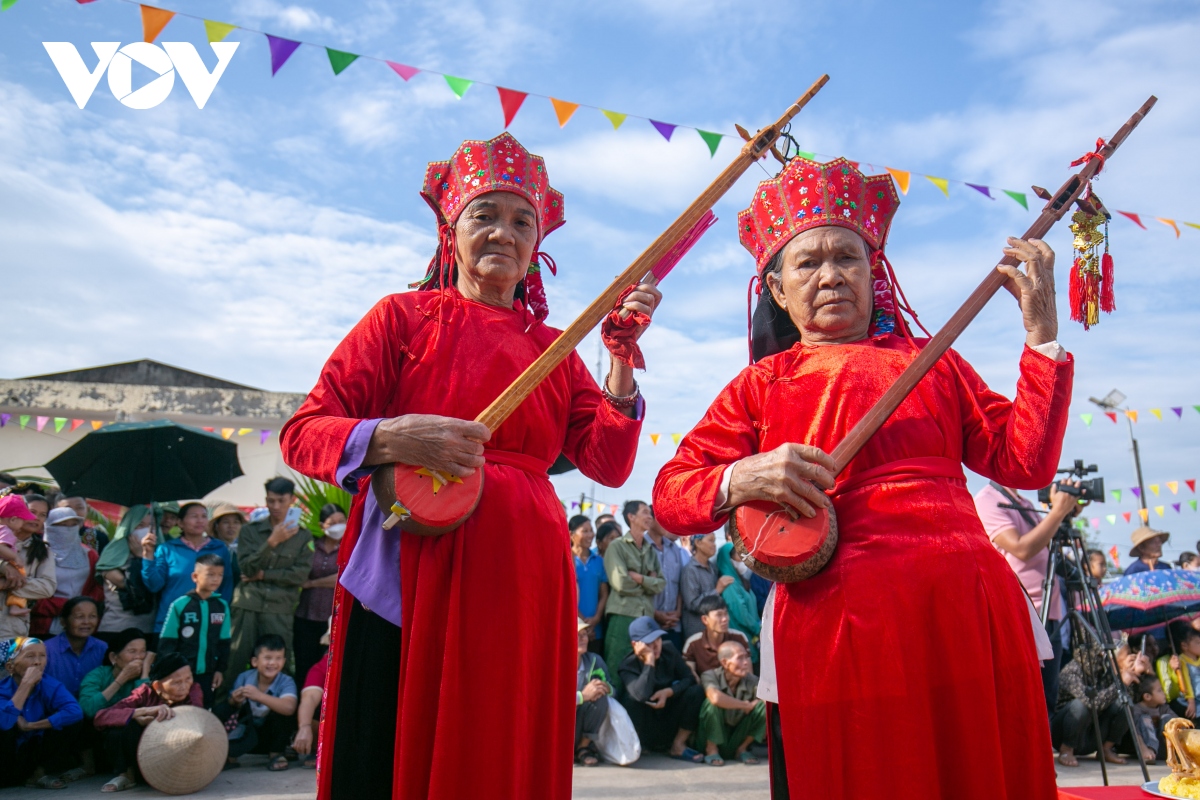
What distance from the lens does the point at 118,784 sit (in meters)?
5.26

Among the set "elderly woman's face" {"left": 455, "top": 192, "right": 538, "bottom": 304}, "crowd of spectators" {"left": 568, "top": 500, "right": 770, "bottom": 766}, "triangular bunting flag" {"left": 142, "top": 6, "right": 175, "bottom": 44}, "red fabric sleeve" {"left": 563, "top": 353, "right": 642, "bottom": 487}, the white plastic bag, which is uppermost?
"triangular bunting flag" {"left": 142, "top": 6, "right": 175, "bottom": 44}

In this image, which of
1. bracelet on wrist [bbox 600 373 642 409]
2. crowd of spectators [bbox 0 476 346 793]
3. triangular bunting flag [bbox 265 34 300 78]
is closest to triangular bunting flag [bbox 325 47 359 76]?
triangular bunting flag [bbox 265 34 300 78]

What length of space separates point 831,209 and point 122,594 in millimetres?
5633

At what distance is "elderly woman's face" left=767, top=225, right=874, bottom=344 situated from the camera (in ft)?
7.95

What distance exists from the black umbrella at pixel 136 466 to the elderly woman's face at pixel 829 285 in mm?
5951

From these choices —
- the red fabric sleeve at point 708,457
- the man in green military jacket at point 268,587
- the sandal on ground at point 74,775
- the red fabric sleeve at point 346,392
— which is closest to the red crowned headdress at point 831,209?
the red fabric sleeve at point 708,457

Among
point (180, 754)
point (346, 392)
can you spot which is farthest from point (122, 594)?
point (346, 392)

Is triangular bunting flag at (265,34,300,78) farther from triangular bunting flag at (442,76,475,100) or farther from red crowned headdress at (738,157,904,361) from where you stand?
red crowned headdress at (738,157,904,361)

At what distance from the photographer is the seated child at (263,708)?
6008 millimetres

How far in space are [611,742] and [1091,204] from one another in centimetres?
503

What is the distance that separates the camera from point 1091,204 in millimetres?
2447

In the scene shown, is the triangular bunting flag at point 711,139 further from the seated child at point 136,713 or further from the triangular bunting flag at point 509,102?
the seated child at point 136,713

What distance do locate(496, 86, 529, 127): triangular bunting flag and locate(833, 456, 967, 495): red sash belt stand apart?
4534 mm

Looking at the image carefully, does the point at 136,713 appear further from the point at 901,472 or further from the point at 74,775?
the point at 901,472
